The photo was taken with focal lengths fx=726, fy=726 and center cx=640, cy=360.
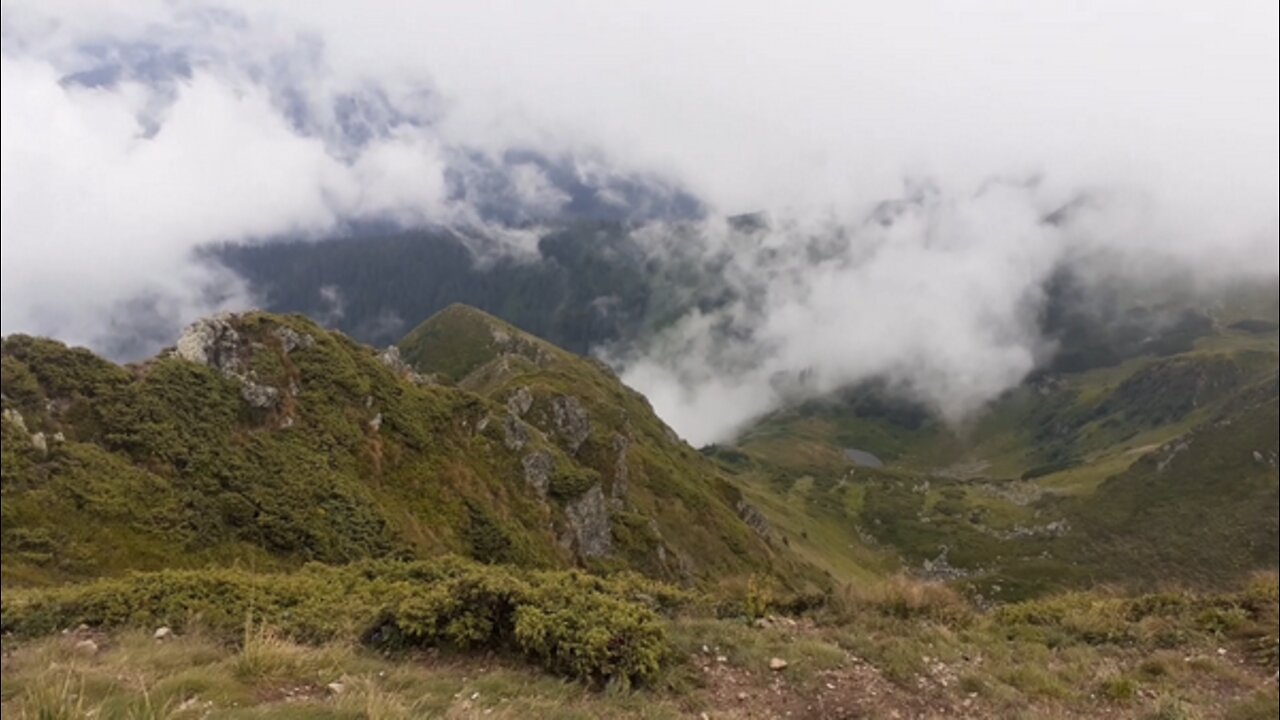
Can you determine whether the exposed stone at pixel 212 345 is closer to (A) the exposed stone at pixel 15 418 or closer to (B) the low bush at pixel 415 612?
(A) the exposed stone at pixel 15 418

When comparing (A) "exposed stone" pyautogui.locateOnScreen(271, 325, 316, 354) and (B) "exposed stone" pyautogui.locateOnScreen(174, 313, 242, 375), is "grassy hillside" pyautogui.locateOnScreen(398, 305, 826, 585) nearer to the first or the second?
(A) "exposed stone" pyautogui.locateOnScreen(271, 325, 316, 354)

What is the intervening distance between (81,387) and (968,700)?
40.7m

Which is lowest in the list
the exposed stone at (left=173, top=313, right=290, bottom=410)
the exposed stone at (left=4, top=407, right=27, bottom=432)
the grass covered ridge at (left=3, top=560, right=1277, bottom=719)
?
the grass covered ridge at (left=3, top=560, right=1277, bottom=719)

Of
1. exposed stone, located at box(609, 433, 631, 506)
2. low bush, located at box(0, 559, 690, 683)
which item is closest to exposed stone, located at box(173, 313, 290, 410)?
low bush, located at box(0, 559, 690, 683)

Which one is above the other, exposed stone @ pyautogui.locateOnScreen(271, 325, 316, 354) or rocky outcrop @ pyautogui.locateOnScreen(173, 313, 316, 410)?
exposed stone @ pyautogui.locateOnScreen(271, 325, 316, 354)

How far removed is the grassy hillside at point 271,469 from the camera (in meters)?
29.5

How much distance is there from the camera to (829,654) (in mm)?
11836

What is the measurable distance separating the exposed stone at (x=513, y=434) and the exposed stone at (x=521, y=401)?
1470 cm

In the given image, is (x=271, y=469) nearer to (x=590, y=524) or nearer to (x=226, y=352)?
(x=226, y=352)

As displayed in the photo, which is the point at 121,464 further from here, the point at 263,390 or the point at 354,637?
the point at 354,637

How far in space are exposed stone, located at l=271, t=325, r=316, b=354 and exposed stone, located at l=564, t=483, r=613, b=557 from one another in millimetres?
24572

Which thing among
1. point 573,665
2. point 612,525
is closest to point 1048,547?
point 612,525

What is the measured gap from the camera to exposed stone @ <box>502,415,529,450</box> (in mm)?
61688

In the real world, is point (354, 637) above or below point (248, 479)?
below
